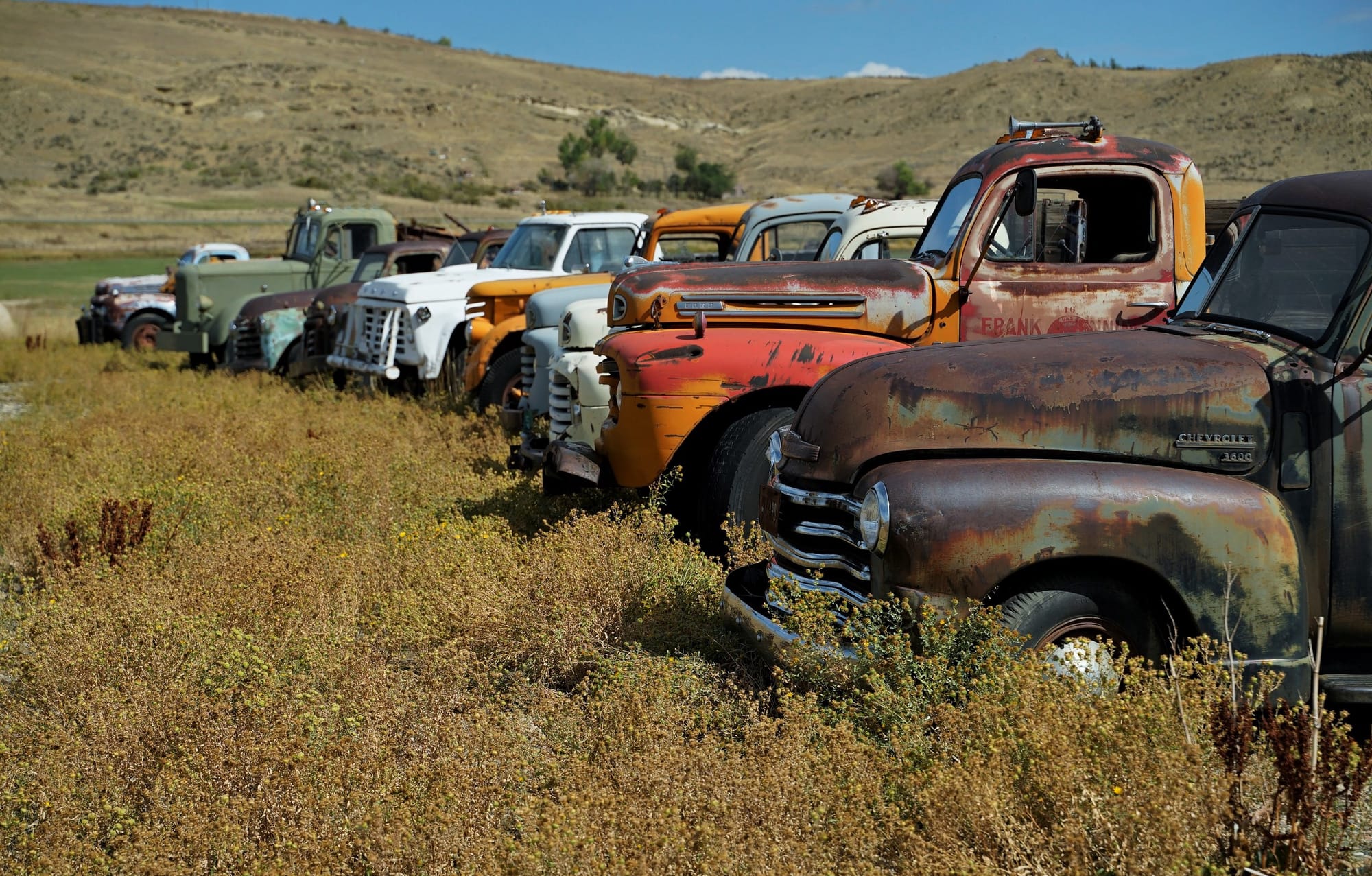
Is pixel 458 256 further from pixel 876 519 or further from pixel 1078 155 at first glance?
pixel 876 519

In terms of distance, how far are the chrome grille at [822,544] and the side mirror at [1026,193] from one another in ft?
7.29

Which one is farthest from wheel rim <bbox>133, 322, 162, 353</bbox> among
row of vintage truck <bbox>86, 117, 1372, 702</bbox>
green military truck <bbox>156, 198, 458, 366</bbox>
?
row of vintage truck <bbox>86, 117, 1372, 702</bbox>

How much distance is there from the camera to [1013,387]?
3.83 meters

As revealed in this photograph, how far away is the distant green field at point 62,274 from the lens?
31.1 metres

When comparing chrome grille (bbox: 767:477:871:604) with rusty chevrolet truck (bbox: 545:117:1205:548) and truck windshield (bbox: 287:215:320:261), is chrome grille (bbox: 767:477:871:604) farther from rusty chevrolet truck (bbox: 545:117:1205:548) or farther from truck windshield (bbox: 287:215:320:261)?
truck windshield (bbox: 287:215:320:261)

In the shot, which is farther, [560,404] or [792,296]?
[560,404]

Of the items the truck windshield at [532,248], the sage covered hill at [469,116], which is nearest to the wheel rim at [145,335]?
the truck windshield at [532,248]

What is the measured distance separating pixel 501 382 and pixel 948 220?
5338 millimetres

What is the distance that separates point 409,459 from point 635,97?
104 m

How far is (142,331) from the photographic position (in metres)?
19.9

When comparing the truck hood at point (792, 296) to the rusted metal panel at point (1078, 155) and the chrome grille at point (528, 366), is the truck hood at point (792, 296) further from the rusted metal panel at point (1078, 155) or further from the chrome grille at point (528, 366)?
the chrome grille at point (528, 366)

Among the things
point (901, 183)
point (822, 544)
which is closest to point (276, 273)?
point (822, 544)

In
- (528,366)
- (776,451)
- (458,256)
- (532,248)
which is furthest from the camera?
(458,256)

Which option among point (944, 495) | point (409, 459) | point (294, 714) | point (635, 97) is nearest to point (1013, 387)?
point (944, 495)
